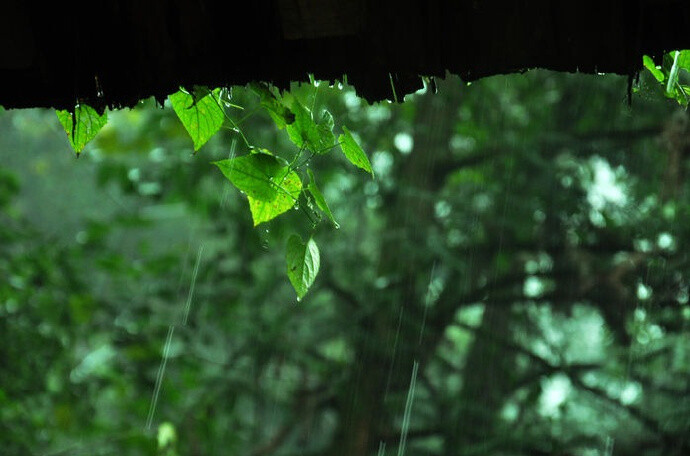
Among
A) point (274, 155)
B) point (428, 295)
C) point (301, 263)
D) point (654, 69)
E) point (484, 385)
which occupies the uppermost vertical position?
point (428, 295)

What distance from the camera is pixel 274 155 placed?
83cm

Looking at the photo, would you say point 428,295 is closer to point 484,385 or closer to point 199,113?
point 484,385

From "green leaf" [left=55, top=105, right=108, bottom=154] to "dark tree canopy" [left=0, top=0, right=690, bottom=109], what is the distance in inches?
1.6

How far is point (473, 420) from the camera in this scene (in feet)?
11.7

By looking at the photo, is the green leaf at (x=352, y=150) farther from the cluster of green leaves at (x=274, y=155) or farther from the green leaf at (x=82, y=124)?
the green leaf at (x=82, y=124)

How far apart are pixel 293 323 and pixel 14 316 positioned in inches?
58.8

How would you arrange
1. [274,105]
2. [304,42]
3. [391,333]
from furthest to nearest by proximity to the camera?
1. [391,333]
2. [274,105]
3. [304,42]

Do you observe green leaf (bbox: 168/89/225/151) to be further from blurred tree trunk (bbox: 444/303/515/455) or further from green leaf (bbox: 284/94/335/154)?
blurred tree trunk (bbox: 444/303/515/455)

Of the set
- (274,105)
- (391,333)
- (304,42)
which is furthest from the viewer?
(391,333)

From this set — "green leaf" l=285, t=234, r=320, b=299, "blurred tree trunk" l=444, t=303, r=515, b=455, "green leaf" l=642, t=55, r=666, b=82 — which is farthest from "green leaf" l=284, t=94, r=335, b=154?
"blurred tree trunk" l=444, t=303, r=515, b=455

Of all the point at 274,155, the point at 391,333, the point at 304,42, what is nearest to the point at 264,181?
the point at 274,155

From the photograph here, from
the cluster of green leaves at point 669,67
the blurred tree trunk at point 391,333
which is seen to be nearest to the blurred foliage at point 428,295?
the blurred tree trunk at point 391,333

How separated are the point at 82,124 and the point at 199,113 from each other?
5.1 inches

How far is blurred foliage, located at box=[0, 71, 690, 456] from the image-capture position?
340 cm
